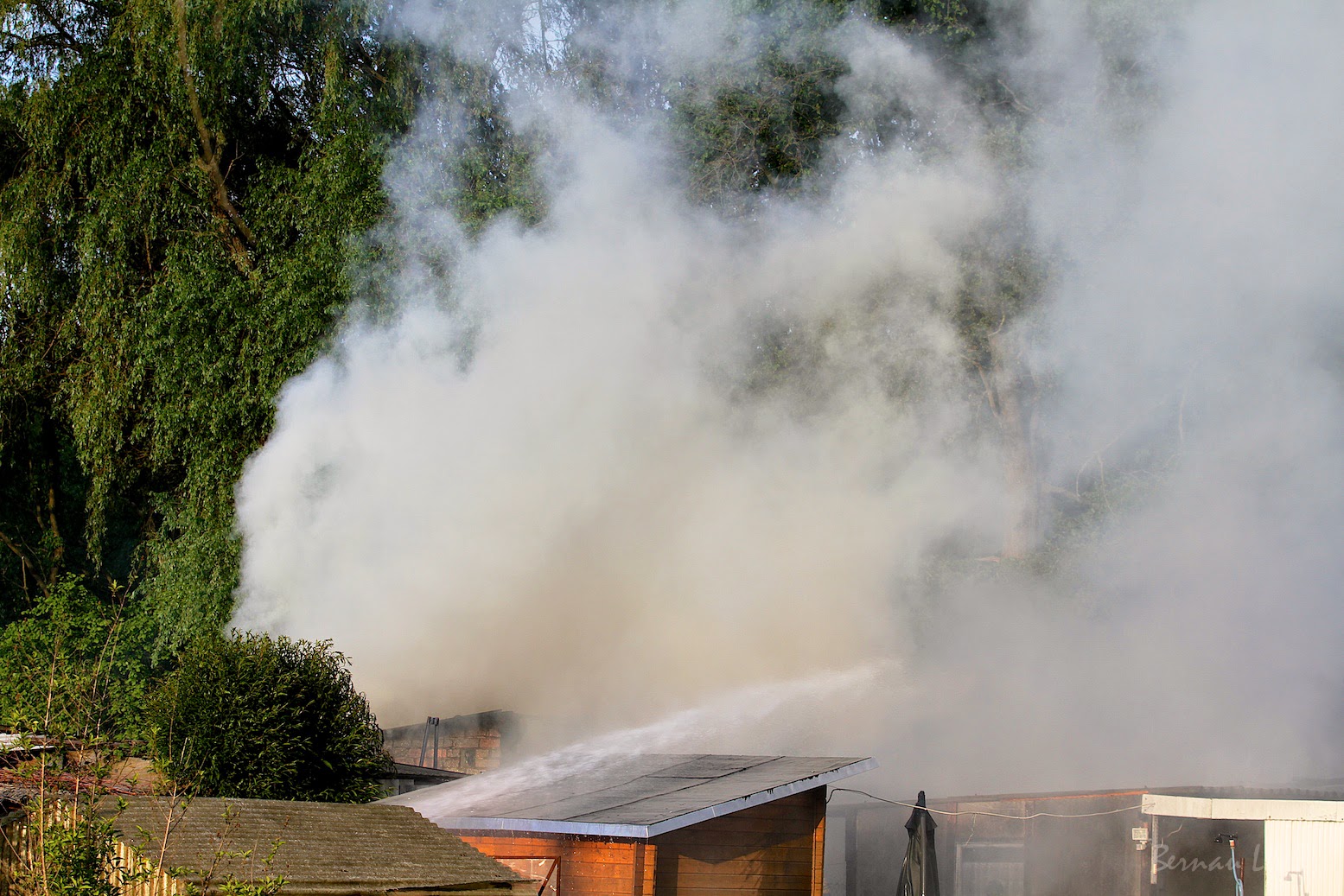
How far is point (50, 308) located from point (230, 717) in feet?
38.0

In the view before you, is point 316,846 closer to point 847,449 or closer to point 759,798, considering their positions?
point 759,798

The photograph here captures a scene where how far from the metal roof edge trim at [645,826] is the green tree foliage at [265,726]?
384 centimetres

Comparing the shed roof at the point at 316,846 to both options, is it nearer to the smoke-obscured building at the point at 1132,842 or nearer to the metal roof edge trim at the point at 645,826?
the metal roof edge trim at the point at 645,826

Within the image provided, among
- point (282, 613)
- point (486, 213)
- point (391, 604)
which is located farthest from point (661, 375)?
point (282, 613)

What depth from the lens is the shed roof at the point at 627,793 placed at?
934 cm

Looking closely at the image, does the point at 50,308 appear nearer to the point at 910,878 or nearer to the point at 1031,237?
the point at 1031,237

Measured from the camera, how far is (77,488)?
89.0ft

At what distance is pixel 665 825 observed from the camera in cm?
907

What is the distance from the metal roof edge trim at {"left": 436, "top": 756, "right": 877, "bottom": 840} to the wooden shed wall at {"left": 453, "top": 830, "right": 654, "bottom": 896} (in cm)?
13

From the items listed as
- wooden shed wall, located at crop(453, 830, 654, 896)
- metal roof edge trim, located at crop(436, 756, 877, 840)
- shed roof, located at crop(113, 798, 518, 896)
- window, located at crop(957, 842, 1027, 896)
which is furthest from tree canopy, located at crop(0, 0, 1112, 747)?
shed roof, located at crop(113, 798, 518, 896)

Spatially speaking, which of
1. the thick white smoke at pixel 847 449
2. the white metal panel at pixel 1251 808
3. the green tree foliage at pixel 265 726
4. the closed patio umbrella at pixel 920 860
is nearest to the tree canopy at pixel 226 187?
the thick white smoke at pixel 847 449

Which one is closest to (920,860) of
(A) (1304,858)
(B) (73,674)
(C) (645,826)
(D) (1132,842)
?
(D) (1132,842)

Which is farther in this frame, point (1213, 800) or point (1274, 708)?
point (1274, 708)

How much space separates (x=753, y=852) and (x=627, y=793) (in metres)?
1.12
